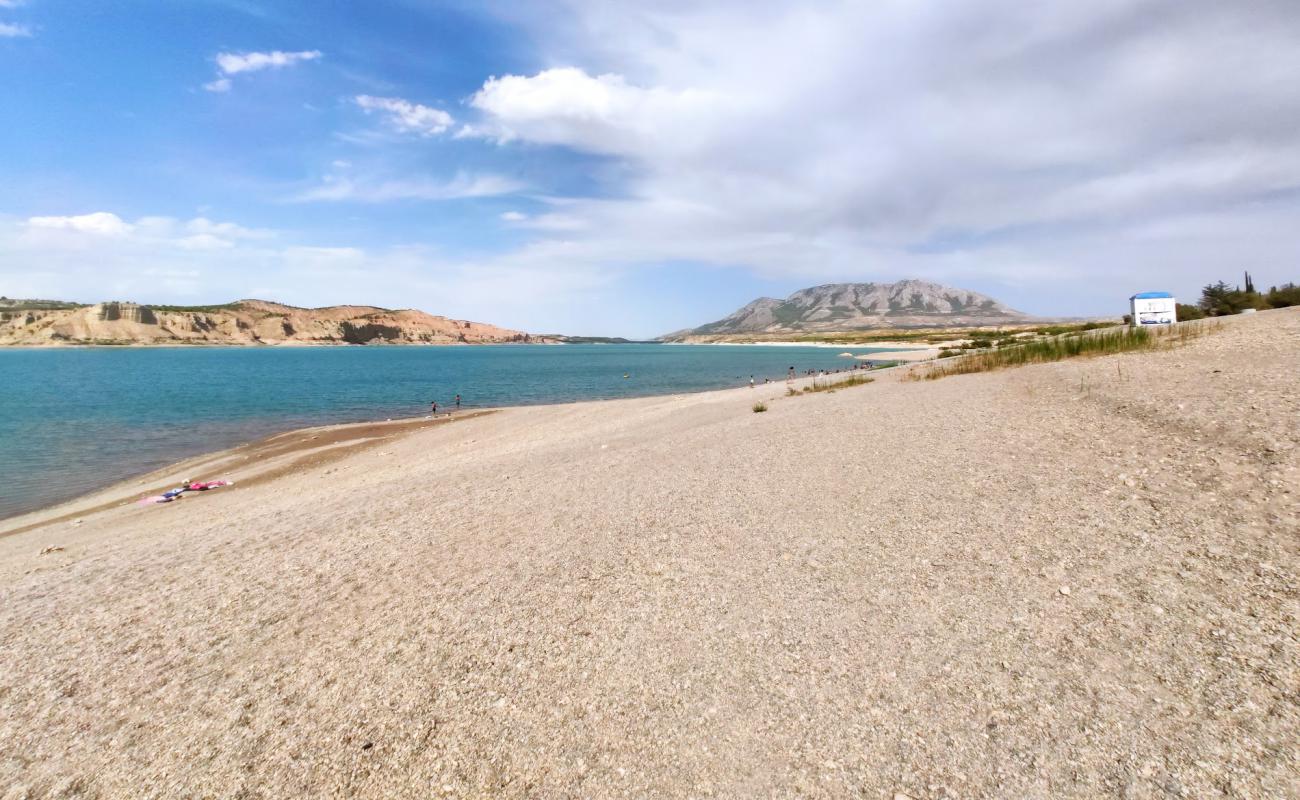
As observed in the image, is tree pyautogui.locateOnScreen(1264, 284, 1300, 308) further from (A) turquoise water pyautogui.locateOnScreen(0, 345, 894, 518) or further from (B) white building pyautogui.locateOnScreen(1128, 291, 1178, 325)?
(A) turquoise water pyautogui.locateOnScreen(0, 345, 894, 518)

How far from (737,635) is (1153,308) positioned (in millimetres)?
40014

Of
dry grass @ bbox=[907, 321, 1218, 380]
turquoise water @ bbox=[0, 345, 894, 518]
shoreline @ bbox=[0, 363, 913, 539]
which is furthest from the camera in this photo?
turquoise water @ bbox=[0, 345, 894, 518]

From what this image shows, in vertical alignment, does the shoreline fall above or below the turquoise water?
below

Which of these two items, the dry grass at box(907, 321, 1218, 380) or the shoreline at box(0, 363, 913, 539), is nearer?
the shoreline at box(0, 363, 913, 539)

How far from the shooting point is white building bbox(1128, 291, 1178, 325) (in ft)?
105

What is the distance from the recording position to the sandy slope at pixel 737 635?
4020 mm

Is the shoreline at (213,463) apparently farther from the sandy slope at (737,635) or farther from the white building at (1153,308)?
the white building at (1153,308)

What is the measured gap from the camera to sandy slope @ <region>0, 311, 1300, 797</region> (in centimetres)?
402

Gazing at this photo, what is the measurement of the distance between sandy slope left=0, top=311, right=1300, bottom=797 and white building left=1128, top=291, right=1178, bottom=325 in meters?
27.9

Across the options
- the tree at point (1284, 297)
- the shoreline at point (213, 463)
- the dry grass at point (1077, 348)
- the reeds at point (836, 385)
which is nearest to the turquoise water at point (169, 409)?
the shoreline at point (213, 463)

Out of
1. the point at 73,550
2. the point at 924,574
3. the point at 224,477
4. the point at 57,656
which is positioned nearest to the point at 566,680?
the point at 924,574

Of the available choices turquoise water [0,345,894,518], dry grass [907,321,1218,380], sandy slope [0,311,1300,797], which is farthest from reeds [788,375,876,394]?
turquoise water [0,345,894,518]

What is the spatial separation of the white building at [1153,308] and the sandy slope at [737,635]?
2788 centimetres

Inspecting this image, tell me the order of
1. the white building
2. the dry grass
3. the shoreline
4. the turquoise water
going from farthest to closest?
the white building
the turquoise water
the dry grass
the shoreline
